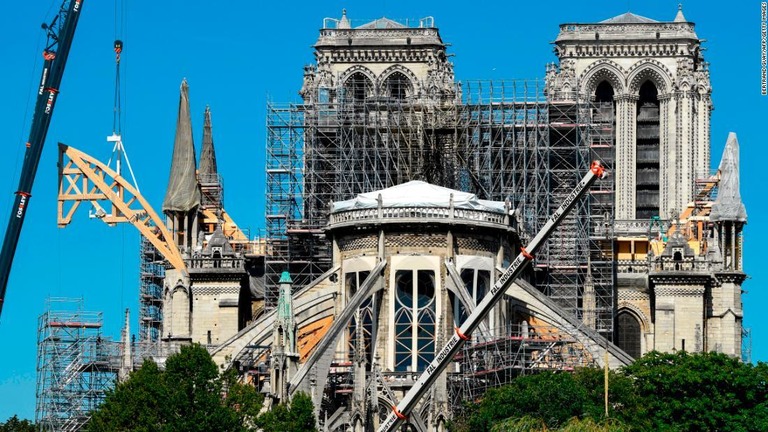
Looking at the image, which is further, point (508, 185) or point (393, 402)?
point (508, 185)

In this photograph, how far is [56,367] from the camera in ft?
457

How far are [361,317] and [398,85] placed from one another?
34.9 metres

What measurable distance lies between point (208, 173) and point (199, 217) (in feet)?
33.6

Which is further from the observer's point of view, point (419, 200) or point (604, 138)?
point (604, 138)

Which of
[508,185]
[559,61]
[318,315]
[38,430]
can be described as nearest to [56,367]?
[38,430]

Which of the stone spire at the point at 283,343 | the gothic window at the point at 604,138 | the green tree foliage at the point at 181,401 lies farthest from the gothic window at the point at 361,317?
the gothic window at the point at 604,138

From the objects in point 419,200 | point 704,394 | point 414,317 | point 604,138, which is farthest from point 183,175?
point 704,394

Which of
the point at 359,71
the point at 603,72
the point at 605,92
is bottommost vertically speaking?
the point at 605,92

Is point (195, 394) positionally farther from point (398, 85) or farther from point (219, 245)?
point (398, 85)

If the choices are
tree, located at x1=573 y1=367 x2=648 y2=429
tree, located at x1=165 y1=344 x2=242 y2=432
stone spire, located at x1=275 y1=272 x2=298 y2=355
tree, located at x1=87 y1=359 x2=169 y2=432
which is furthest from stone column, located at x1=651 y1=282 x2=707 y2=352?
tree, located at x1=87 y1=359 x2=169 y2=432

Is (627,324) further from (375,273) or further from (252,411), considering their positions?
(252,411)

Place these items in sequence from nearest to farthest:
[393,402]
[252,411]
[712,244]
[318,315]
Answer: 1. [252,411]
2. [393,402]
3. [318,315]
4. [712,244]

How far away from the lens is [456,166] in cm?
14788

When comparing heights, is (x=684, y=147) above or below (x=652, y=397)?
above
